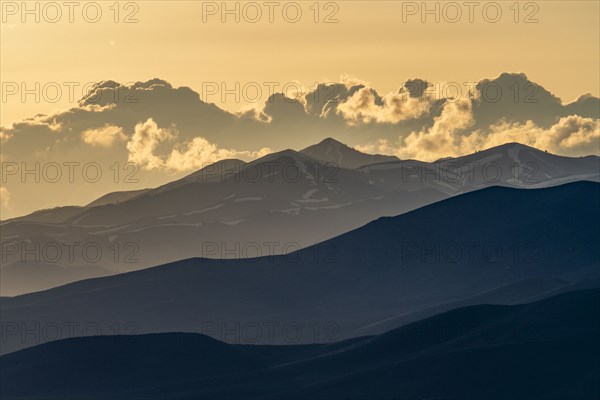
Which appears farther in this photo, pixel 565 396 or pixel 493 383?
pixel 493 383

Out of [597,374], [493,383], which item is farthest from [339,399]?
[597,374]

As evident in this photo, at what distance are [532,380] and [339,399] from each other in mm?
26933

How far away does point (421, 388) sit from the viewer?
200 meters

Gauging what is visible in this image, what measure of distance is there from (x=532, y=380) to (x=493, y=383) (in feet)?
17.7

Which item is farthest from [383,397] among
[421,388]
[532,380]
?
[532,380]

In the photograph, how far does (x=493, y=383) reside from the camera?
198m

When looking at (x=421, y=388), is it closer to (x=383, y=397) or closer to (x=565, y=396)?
(x=383, y=397)

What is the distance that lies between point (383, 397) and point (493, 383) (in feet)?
50.7

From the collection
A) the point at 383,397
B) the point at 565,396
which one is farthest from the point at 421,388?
the point at 565,396

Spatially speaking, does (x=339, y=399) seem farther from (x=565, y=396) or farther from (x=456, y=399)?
(x=565, y=396)

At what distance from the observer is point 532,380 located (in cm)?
19725

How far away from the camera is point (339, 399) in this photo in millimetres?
198875

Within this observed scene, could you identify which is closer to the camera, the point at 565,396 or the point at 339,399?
the point at 565,396

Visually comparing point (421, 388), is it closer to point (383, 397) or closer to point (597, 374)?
point (383, 397)
